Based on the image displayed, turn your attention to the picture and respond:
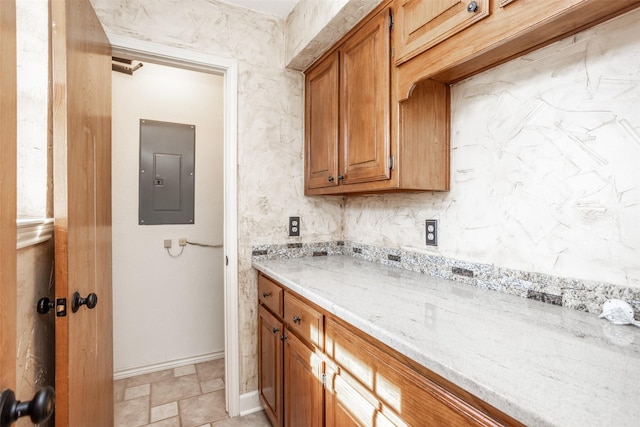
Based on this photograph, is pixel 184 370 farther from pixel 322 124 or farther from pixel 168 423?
pixel 322 124

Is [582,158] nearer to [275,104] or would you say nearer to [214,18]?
[275,104]

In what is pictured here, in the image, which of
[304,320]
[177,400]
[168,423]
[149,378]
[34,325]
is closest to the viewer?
[34,325]

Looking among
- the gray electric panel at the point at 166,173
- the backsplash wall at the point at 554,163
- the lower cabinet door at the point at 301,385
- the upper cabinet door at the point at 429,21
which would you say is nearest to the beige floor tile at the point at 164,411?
the lower cabinet door at the point at 301,385

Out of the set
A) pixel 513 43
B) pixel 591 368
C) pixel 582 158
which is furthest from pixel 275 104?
pixel 591 368

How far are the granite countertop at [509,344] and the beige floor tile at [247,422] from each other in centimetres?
109

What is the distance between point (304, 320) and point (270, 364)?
0.60 metres

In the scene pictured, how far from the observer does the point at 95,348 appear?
4.44ft

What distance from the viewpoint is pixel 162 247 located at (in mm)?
2492

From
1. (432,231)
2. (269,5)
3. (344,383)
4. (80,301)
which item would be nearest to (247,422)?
(344,383)

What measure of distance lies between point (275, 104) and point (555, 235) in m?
1.68

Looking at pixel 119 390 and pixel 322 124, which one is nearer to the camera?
pixel 322 124

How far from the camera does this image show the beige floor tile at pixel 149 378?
91.4 inches

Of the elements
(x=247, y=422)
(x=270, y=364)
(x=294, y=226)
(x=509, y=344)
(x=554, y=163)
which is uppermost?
(x=554, y=163)

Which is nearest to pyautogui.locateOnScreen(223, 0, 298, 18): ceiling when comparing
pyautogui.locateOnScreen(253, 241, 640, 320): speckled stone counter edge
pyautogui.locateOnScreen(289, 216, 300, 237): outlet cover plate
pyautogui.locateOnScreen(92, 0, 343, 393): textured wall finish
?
pyautogui.locateOnScreen(92, 0, 343, 393): textured wall finish
